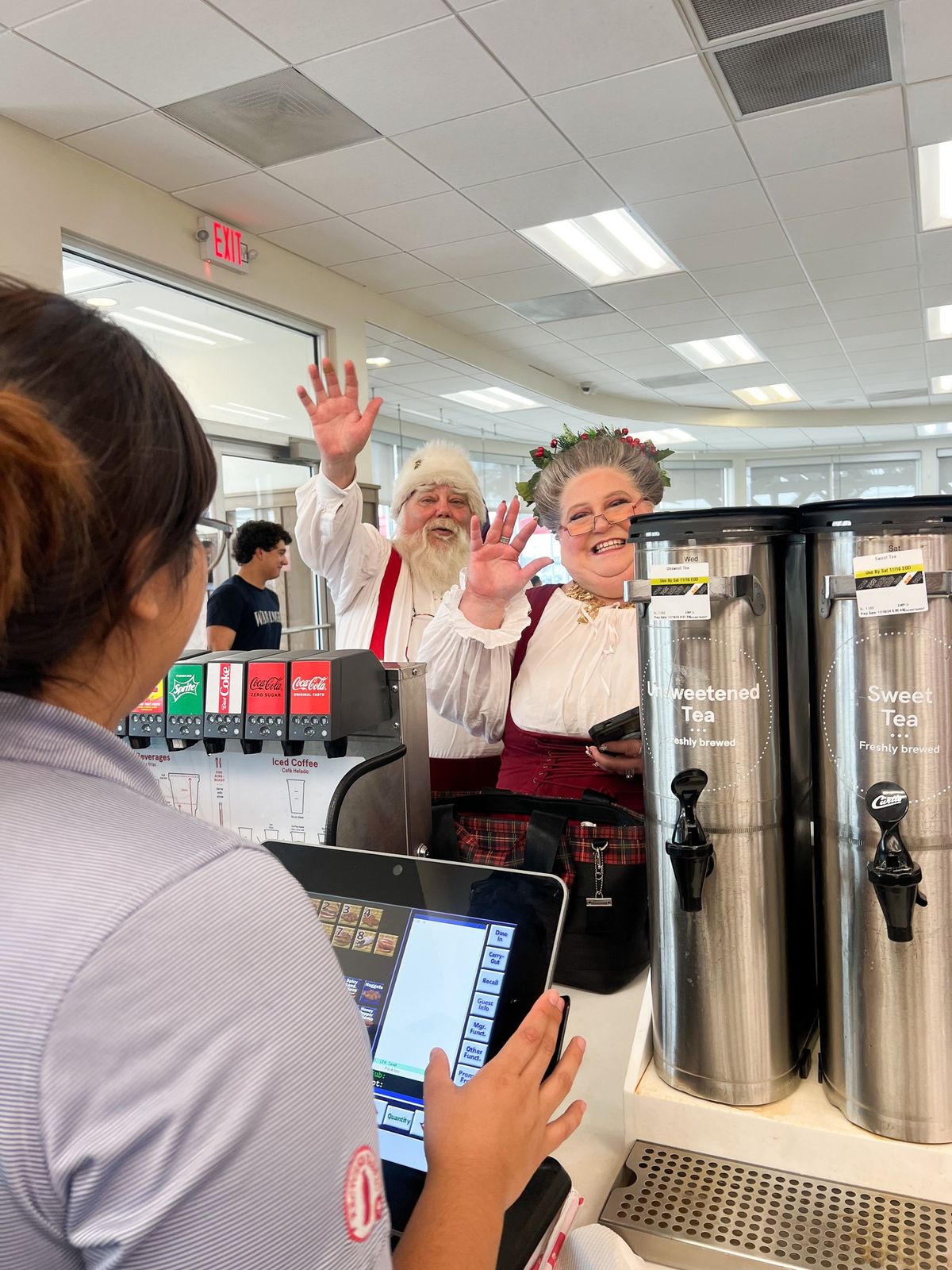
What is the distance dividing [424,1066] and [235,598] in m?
3.91

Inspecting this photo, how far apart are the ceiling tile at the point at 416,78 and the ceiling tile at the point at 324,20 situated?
2.3 inches

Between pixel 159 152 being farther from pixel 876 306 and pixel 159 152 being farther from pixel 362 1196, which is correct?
pixel 876 306

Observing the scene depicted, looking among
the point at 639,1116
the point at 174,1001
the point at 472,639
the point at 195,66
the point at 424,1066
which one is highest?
the point at 195,66

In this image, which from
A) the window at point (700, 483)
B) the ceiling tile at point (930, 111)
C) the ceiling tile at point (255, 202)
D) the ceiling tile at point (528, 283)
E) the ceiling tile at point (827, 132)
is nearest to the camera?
the ceiling tile at point (930, 111)

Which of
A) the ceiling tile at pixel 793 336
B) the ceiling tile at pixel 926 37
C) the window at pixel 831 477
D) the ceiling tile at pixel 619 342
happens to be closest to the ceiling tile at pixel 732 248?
the ceiling tile at pixel 619 342

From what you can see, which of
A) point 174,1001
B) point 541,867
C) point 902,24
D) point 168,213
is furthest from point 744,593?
point 168,213

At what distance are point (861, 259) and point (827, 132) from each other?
1.89 m

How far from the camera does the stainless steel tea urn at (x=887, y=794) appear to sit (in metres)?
0.84

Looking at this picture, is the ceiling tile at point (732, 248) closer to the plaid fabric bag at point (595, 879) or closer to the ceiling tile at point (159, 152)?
the ceiling tile at point (159, 152)

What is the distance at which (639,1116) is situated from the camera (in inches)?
39.3

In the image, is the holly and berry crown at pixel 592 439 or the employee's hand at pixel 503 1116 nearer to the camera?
the employee's hand at pixel 503 1116

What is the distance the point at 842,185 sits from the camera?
448cm

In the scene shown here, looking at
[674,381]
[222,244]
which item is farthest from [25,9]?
[674,381]

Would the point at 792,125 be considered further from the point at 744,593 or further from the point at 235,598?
the point at 744,593
